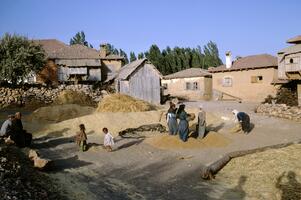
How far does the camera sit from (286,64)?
34375 millimetres

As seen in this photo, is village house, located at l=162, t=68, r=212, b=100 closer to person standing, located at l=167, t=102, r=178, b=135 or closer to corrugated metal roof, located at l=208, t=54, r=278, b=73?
corrugated metal roof, located at l=208, t=54, r=278, b=73

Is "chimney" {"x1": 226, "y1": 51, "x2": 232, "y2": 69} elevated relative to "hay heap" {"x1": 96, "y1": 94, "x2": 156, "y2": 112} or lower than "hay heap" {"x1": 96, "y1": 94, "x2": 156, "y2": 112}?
elevated

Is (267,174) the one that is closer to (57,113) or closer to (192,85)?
(57,113)

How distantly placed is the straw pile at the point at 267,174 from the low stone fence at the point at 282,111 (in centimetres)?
1209

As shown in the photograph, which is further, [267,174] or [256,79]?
[256,79]

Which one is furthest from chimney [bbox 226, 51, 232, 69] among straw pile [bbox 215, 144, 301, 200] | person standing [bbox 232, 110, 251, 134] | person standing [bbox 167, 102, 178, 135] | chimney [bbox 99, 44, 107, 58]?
straw pile [bbox 215, 144, 301, 200]

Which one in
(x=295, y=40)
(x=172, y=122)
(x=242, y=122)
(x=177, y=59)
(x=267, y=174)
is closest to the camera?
(x=267, y=174)

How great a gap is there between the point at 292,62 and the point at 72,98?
1984cm

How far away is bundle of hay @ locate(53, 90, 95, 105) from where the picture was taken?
31.1 meters

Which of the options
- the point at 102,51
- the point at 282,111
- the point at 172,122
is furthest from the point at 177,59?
the point at 172,122

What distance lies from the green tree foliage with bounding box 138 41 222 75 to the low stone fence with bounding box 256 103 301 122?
1497 inches

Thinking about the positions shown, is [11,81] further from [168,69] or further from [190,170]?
[168,69]

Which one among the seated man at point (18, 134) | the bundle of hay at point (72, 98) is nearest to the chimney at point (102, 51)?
the bundle of hay at point (72, 98)

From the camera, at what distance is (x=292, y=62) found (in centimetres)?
3400
